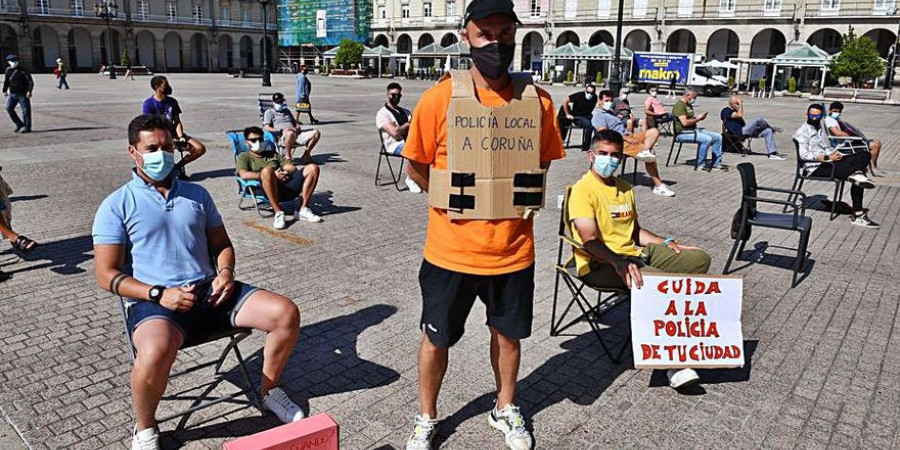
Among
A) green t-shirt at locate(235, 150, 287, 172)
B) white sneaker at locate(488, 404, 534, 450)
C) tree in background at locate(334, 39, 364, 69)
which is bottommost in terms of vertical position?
white sneaker at locate(488, 404, 534, 450)

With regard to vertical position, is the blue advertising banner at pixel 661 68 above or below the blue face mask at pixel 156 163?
above

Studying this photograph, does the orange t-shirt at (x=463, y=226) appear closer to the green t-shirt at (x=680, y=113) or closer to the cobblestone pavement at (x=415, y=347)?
the cobblestone pavement at (x=415, y=347)

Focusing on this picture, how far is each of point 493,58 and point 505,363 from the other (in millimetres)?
1471

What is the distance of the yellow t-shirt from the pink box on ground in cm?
231

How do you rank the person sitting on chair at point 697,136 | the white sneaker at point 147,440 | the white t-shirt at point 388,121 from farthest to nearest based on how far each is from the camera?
the person sitting on chair at point 697,136 < the white t-shirt at point 388,121 < the white sneaker at point 147,440

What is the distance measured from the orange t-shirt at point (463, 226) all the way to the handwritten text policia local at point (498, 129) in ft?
0.24

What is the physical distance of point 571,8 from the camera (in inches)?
2167

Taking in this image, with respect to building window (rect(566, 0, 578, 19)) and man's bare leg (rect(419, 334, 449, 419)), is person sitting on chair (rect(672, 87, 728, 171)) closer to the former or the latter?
man's bare leg (rect(419, 334, 449, 419))

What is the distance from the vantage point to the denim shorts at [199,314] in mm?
3098

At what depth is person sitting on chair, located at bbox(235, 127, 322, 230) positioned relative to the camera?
746 cm

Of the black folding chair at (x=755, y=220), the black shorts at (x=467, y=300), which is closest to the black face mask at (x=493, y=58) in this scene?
the black shorts at (x=467, y=300)

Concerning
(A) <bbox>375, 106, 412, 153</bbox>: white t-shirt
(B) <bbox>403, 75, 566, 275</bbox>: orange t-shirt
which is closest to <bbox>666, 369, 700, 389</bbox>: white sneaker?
(B) <bbox>403, 75, 566, 275</bbox>: orange t-shirt

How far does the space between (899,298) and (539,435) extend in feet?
13.4

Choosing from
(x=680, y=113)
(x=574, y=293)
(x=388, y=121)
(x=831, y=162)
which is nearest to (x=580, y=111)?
(x=680, y=113)
